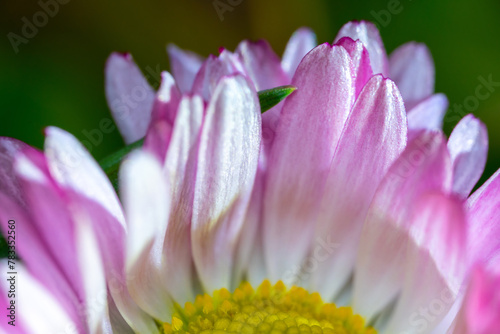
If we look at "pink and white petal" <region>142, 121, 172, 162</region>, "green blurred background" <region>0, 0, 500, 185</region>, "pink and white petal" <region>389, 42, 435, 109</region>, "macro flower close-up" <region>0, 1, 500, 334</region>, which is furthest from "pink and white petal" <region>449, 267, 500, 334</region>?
"green blurred background" <region>0, 0, 500, 185</region>

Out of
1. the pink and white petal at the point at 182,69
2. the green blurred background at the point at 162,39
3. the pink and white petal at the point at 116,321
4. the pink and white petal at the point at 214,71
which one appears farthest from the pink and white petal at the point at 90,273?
the green blurred background at the point at 162,39

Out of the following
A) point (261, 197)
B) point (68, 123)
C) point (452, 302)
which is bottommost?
point (452, 302)

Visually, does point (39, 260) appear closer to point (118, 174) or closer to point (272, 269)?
point (118, 174)

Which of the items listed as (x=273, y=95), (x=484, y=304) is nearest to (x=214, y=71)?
(x=273, y=95)

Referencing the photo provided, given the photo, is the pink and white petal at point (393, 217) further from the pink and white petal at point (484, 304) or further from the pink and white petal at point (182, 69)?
the pink and white petal at point (182, 69)

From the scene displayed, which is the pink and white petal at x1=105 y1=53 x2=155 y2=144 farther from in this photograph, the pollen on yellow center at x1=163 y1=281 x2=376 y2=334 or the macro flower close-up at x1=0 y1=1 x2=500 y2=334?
the pollen on yellow center at x1=163 y1=281 x2=376 y2=334

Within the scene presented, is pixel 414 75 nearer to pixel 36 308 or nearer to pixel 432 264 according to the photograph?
pixel 432 264

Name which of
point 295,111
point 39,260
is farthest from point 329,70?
point 39,260
